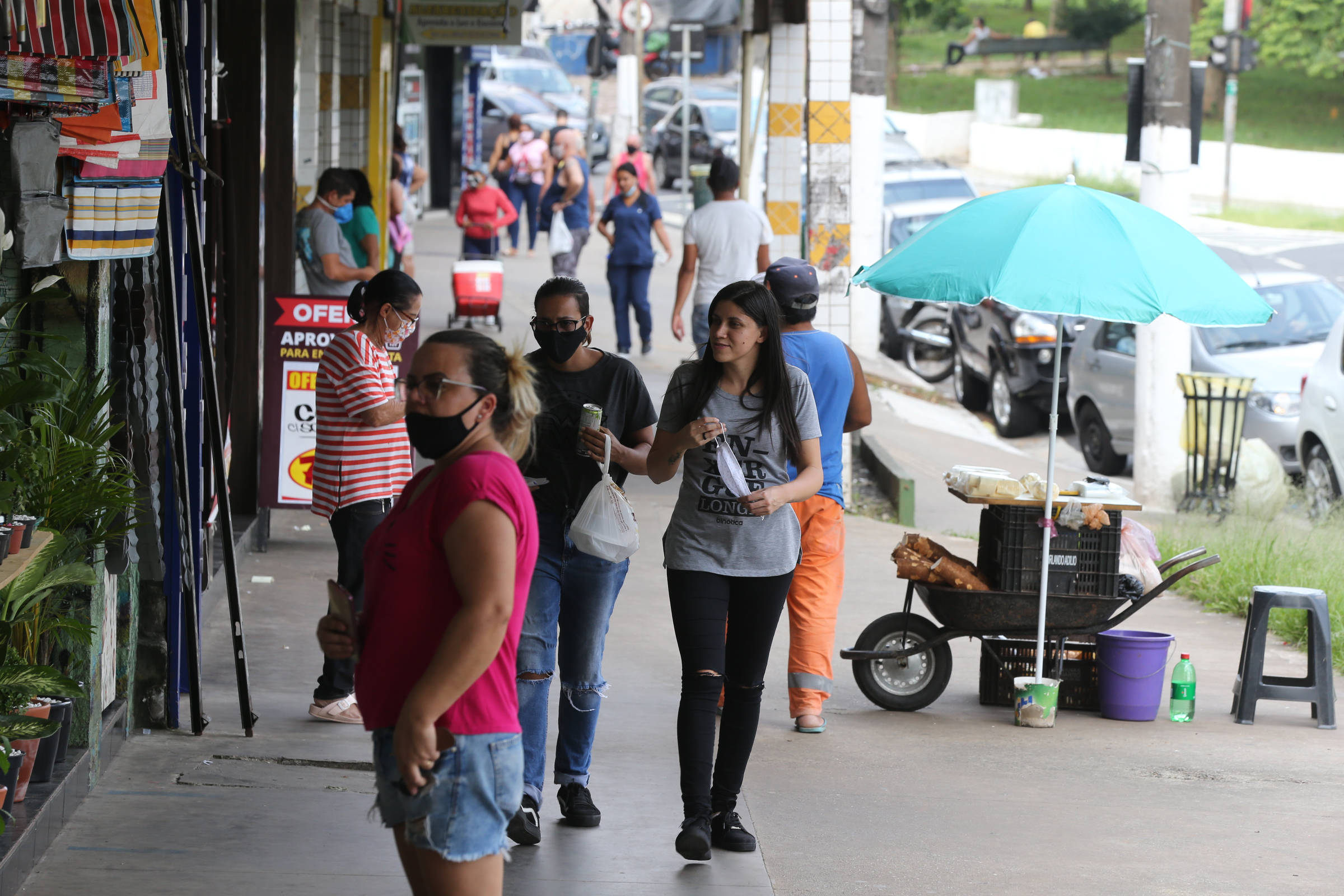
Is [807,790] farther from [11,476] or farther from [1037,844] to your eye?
[11,476]

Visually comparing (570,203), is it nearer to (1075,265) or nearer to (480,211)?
(480,211)

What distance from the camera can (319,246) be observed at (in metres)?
10.4

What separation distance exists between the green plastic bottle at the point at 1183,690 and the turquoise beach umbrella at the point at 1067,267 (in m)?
0.66

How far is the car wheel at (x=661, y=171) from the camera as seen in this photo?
3781 cm

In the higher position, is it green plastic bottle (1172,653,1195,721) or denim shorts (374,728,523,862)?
denim shorts (374,728,523,862)

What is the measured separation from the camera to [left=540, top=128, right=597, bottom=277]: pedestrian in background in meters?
18.7

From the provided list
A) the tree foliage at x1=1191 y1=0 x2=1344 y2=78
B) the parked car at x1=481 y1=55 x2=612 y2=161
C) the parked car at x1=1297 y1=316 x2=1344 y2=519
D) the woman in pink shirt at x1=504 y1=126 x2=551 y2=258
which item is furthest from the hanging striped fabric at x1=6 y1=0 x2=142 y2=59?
the tree foliage at x1=1191 y1=0 x2=1344 y2=78

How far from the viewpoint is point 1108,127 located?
46.2 meters

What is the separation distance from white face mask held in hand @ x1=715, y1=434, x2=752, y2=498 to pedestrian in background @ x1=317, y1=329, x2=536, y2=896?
1811mm

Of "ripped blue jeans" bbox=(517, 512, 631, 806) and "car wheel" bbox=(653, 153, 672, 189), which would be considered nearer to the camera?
"ripped blue jeans" bbox=(517, 512, 631, 806)

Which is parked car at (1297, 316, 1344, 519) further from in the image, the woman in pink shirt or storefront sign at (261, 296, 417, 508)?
the woman in pink shirt

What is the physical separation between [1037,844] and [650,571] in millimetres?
4570

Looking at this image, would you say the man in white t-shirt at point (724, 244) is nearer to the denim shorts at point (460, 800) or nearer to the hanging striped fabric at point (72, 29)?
the hanging striped fabric at point (72, 29)

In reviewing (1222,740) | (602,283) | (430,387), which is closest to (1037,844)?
(1222,740)
